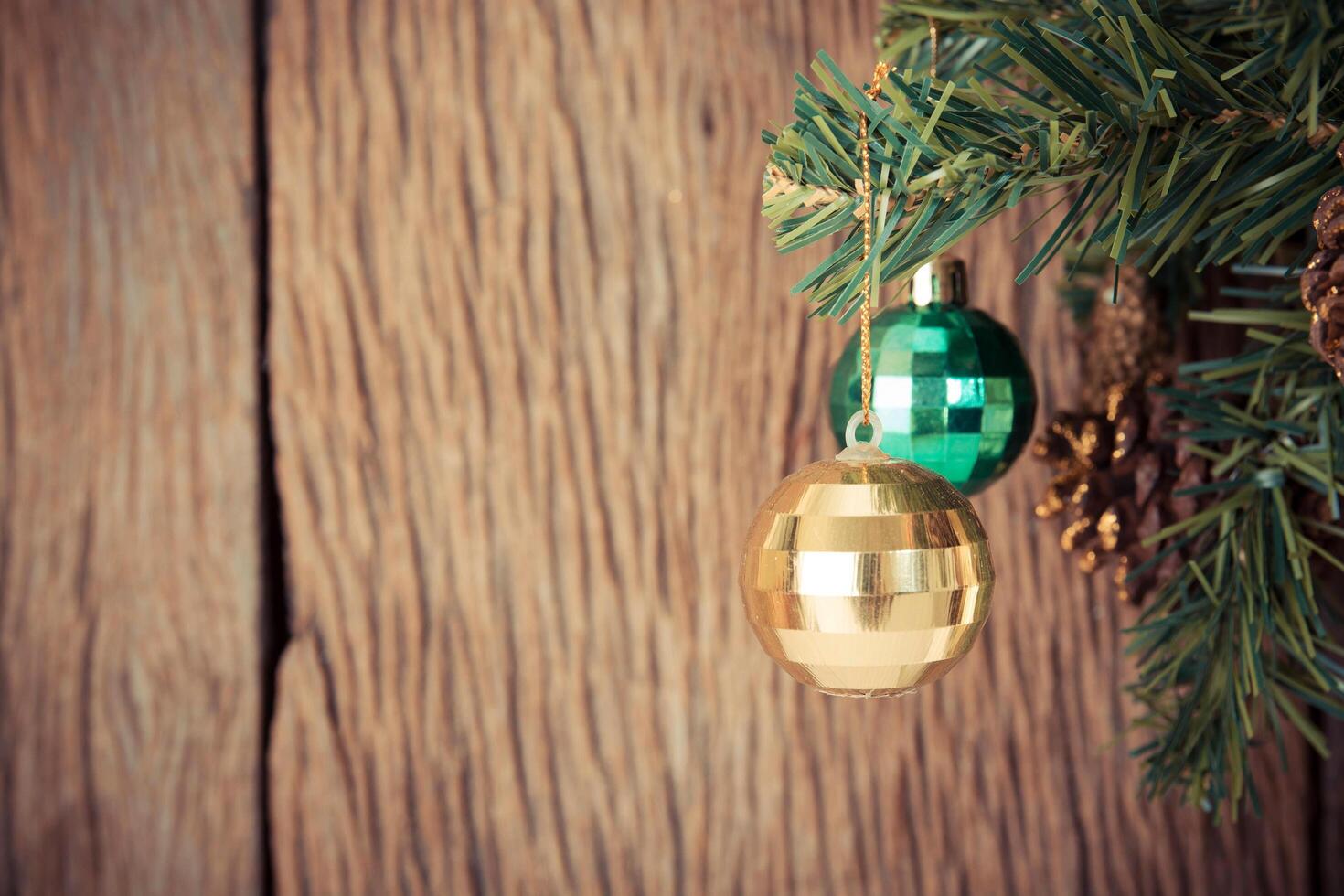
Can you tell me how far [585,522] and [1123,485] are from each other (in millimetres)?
281

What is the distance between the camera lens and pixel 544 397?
60 cm

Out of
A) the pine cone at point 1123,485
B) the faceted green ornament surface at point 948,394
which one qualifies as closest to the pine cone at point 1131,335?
the pine cone at point 1123,485

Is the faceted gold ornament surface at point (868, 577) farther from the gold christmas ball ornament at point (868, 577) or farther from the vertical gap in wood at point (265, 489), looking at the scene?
the vertical gap in wood at point (265, 489)

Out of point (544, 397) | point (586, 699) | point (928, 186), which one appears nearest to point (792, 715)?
point (586, 699)

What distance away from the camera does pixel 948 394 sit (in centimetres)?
38

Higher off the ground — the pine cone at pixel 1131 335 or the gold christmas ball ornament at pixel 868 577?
the pine cone at pixel 1131 335

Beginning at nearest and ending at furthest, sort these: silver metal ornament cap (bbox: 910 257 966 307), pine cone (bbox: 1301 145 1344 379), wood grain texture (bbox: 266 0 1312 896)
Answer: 1. pine cone (bbox: 1301 145 1344 379)
2. silver metal ornament cap (bbox: 910 257 966 307)
3. wood grain texture (bbox: 266 0 1312 896)

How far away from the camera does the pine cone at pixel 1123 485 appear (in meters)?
0.46

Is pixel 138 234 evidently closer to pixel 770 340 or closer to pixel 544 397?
pixel 544 397

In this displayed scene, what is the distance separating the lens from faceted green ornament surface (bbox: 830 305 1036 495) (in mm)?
385

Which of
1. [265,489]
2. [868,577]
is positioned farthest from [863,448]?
[265,489]

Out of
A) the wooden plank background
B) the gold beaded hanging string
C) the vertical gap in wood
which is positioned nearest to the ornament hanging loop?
the gold beaded hanging string

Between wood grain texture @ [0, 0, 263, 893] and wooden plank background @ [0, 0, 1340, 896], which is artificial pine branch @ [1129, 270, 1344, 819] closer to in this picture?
wooden plank background @ [0, 0, 1340, 896]

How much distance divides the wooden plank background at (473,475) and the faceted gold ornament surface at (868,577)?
0.28 metres
